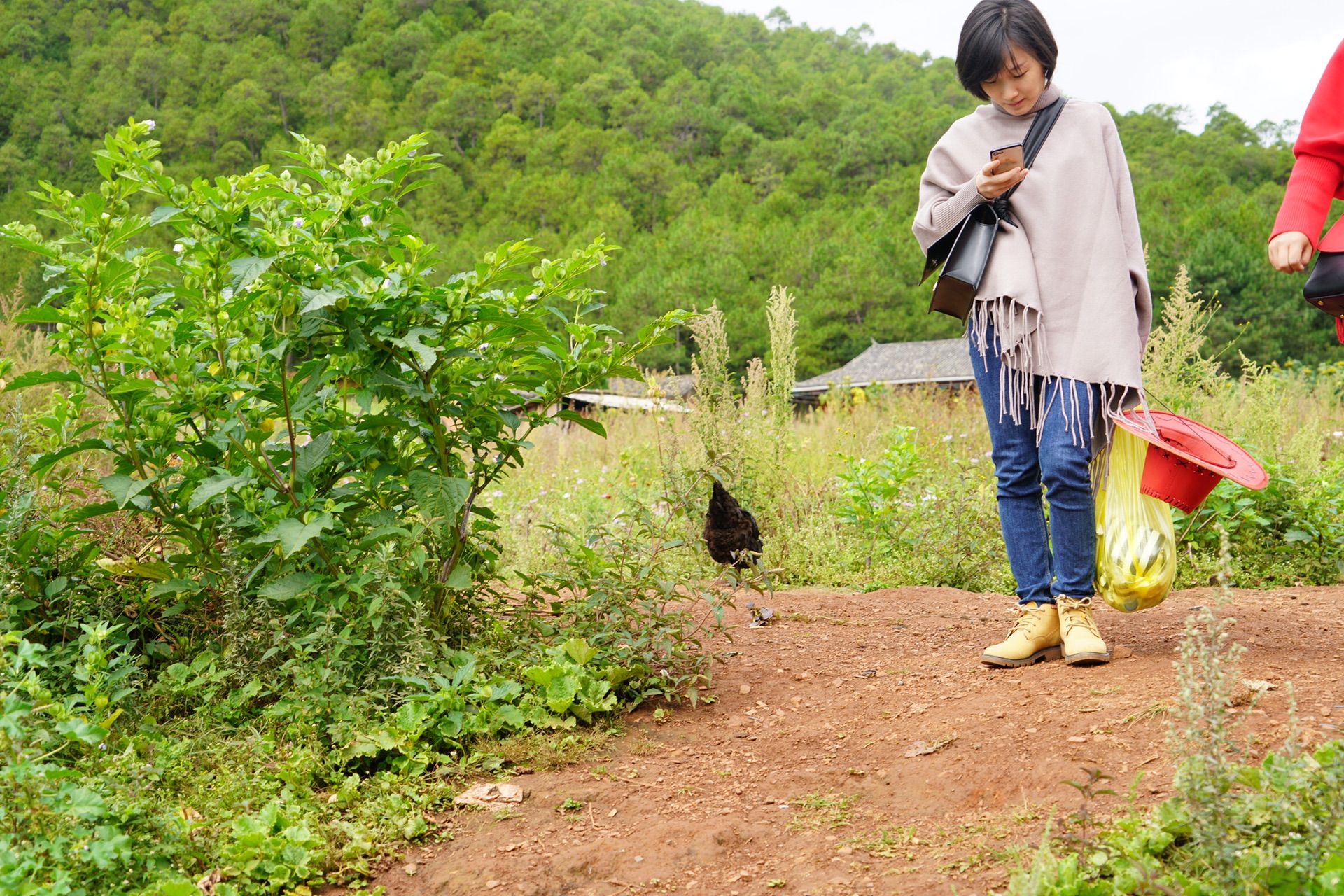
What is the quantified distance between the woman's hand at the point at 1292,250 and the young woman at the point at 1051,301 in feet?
1.07

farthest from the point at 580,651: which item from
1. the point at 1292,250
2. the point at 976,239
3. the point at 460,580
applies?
the point at 1292,250

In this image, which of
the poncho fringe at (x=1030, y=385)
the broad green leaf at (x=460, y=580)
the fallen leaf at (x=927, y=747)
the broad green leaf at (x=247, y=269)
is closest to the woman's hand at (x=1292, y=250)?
the poncho fringe at (x=1030, y=385)

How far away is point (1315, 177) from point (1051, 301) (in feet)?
2.14

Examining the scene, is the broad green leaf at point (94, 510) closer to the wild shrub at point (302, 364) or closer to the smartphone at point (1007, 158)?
the wild shrub at point (302, 364)

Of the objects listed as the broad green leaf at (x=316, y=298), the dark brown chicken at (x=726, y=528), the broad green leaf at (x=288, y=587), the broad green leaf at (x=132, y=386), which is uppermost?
the broad green leaf at (x=316, y=298)

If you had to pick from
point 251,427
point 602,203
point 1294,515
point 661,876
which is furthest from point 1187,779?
point 602,203

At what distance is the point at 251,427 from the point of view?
2.30 meters

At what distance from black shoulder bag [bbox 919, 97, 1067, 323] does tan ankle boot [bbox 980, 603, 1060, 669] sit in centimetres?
92

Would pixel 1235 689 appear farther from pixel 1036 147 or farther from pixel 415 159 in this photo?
pixel 415 159

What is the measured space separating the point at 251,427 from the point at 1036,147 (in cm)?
229

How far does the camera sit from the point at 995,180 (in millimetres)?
2453

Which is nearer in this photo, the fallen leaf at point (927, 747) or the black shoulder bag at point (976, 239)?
the fallen leaf at point (927, 747)

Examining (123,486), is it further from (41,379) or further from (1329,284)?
(1329,284)

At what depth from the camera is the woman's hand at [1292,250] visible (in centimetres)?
213
